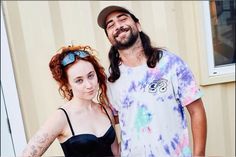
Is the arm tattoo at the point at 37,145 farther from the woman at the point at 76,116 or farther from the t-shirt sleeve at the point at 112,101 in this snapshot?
the t-shirt sleeve at the point at 112,101

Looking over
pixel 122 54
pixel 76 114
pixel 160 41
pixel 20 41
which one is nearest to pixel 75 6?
pixel 20 41

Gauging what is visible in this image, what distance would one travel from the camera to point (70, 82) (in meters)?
0.75

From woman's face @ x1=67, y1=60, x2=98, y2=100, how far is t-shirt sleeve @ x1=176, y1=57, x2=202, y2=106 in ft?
0.85

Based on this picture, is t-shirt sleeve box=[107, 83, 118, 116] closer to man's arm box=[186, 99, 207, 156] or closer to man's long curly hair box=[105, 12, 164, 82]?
man's long curly hair box=[105, 12, 164, 82]

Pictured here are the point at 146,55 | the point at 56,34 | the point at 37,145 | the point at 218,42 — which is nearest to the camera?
the point at 37,145

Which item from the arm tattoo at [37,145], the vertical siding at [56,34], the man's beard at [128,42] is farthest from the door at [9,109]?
the man's beard at [128,42]

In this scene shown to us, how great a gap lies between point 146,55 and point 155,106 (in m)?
0.16

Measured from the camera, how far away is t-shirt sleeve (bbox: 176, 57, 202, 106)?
0.81 m

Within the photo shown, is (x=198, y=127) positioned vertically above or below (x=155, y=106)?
below

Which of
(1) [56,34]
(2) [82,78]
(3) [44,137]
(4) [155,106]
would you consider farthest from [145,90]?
(1) [56,34]

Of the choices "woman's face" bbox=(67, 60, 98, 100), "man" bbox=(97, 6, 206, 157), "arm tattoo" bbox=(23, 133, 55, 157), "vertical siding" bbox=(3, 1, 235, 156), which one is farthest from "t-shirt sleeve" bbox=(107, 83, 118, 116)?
"vertical siding" bbox=(3, 1, 235, 156)

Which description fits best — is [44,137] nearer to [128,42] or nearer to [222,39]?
[128,42]

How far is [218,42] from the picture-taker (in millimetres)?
1583

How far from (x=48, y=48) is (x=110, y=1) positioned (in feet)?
1.43
